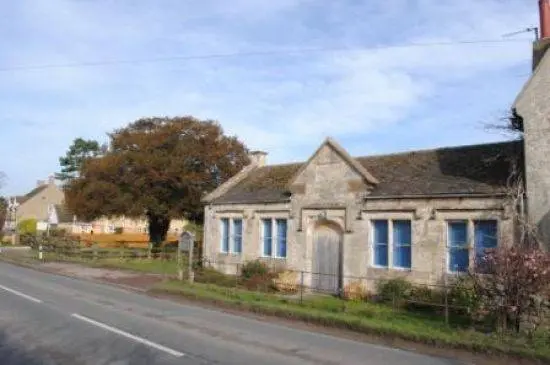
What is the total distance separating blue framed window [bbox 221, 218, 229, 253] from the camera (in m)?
27.4

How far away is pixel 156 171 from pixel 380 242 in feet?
73.3

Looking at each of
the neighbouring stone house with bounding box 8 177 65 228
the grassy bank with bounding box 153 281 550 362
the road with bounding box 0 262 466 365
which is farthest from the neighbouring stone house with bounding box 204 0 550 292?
the neighbouring stone house with bounding box 8 177 65 228

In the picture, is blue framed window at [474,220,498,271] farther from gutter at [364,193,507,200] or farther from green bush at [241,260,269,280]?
green bush at [241,260,269,280]

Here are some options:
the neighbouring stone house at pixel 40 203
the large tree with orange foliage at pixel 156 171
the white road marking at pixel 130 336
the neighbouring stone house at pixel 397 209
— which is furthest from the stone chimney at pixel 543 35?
the neighbouring stone house at pixel 40 203

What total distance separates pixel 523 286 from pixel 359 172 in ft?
31.9

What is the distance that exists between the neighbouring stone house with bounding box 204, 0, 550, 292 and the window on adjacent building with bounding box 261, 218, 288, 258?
0.15 ft

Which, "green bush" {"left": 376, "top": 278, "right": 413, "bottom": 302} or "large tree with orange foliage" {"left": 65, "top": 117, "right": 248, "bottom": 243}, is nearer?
"green bush" {"left": 376, "top": 278, "right": 413, "bottom": 302}

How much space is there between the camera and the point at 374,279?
19797 mm

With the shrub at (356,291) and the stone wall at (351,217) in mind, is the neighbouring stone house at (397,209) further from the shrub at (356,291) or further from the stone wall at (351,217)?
the shrub at (356,291)

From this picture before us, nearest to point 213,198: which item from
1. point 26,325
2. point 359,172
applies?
Answer: point 359,172

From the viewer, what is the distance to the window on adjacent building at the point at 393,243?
19.8 m

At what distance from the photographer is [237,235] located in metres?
26.8

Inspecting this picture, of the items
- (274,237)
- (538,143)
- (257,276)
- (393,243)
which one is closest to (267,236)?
(274,237)

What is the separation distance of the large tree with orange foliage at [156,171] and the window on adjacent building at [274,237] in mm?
15455
